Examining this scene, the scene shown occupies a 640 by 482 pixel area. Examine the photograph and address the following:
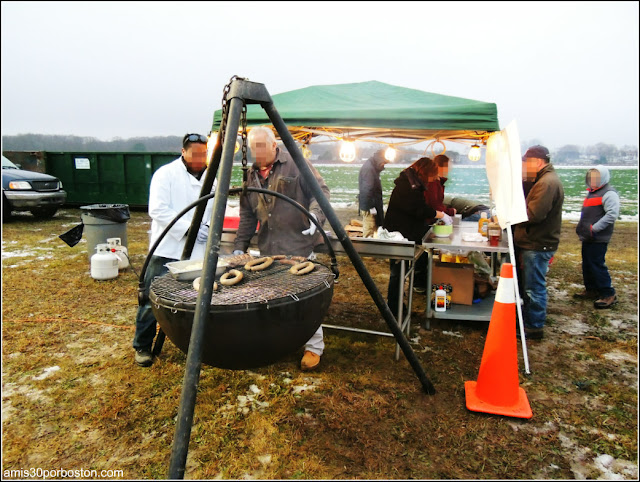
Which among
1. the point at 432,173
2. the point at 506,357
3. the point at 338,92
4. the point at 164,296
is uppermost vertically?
the point at 338,92

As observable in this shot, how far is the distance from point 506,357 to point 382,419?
46.4 inches

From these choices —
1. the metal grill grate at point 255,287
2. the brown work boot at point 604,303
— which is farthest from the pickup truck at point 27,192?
the brown work boot at point 604,303

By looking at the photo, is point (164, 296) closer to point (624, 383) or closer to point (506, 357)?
point (506, 357)

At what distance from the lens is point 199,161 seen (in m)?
3.71

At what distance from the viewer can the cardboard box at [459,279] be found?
5262mm

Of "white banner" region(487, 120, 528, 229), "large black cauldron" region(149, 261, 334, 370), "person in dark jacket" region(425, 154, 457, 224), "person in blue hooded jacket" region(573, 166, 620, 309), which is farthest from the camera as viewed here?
"person in dark jacket" region(425, 154, 457, 224)

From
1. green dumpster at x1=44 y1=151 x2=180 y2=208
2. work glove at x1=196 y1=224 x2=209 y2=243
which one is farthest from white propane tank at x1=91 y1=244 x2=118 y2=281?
green dumpster at x1=44 y1=151 x2=180 y2=208

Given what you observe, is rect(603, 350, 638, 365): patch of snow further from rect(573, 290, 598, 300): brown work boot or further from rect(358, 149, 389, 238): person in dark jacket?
rect(358, 149, 389, 238): person in dark jacket

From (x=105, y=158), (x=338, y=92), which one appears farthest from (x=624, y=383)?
(x=105, y=158)

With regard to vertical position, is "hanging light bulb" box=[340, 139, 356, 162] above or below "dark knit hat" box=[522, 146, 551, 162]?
above

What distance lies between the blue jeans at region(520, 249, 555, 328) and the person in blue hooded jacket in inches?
61.8

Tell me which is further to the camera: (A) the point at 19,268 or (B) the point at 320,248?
(A) the point at 19,268

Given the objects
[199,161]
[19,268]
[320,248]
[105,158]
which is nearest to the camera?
[199,161]

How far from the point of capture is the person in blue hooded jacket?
553 centimetres
